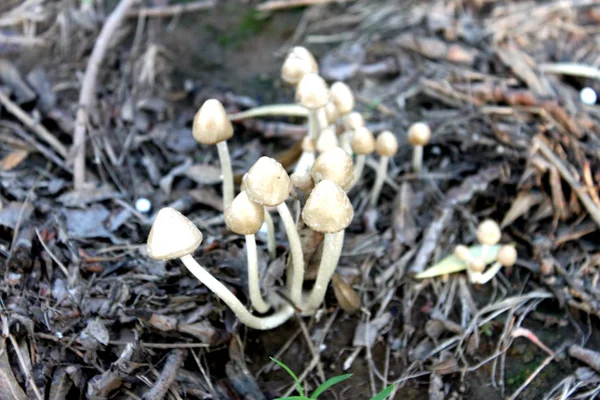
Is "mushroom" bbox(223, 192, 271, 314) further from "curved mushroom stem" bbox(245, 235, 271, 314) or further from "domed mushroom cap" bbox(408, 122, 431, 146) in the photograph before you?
"domed mushroom cap" bbox(408, 122, 431, 146)

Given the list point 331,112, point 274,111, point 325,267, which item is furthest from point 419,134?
point 325,267

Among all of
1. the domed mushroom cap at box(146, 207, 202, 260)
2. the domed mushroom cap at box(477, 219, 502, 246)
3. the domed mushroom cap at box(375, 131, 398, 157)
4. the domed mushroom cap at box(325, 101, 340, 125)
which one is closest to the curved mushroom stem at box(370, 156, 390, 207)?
the domed mushroom cap at box(375, 131, 398, 157)

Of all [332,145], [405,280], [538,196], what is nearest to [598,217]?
[538,196]

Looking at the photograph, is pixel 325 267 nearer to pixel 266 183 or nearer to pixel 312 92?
pixel 266 183

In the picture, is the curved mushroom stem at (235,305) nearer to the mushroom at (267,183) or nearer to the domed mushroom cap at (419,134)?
the mushroom at (267,183)

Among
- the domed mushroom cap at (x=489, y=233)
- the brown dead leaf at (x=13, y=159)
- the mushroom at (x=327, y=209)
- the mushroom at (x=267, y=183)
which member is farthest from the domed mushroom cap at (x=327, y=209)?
the brown dead leaf at (x=13, y=159)

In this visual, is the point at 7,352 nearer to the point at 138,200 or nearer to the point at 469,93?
the point at 138,200

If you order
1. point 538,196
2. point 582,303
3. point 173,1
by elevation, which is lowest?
point 582,303
